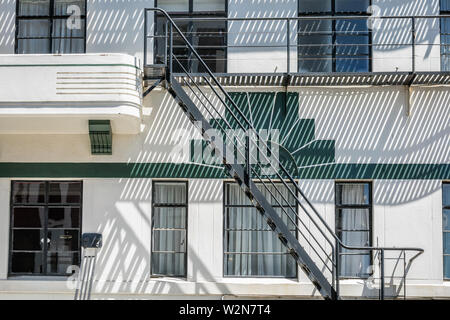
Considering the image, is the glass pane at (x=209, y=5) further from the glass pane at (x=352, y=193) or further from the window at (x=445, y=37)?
the window at (x=445, y=37)

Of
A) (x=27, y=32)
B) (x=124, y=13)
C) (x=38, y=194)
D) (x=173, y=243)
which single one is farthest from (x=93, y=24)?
(x=173, y=243)

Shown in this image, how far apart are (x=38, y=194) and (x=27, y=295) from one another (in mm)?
1934

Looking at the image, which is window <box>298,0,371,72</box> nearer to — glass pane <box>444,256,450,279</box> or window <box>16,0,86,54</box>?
glass pane <box>444,256,450,279</box>

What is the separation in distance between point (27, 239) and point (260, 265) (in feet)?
15.1

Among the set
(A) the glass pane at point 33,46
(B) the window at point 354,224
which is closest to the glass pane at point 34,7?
(A) the glass pane at point 33,46

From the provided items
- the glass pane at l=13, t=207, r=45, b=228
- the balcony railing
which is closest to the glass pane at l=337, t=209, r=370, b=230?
the balcony railing

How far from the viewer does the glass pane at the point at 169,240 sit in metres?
10.5

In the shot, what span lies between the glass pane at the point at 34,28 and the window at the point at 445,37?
7939mm

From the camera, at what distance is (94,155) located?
1054cm

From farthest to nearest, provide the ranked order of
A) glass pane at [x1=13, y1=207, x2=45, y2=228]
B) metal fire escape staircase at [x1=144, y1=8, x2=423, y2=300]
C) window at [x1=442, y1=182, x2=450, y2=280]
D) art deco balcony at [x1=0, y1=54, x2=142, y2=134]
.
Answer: glass pane at [x1=13, y1=207, x2=45, y2=228] → window at [x1=442, y1=182, x2=450, y2=280] → art deco balcony at [x1=0, y1=54, x2=142, y2=134] → metal fire escape staircase at [x1=144, y1=8, x2=423, y2=300]

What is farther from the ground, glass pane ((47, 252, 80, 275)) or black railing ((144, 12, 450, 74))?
black railing ((144, 12, 450, 74))

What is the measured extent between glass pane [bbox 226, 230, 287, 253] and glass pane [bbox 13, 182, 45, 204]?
12.5ft

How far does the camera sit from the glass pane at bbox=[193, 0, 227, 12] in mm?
10930

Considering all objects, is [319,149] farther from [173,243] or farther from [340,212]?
[173,243]
